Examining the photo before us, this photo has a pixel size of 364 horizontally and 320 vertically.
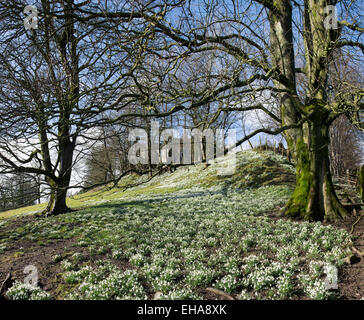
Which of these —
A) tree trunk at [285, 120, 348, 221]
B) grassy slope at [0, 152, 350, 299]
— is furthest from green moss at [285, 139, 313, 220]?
grassy slope at [0, 152, 350, 299]

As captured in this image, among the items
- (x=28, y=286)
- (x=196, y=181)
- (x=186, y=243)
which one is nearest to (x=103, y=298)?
(x=28, y=286)

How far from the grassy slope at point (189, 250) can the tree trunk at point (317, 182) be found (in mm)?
952

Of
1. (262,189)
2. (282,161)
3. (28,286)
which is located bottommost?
(28,286)

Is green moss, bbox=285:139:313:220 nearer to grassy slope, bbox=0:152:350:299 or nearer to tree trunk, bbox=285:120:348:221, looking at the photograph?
tree trunk, bbox=285:120:348:221

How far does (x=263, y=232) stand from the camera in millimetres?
9234

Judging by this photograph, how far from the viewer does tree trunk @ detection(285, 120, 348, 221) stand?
10172 millimetres

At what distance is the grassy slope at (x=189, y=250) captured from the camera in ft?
19.0

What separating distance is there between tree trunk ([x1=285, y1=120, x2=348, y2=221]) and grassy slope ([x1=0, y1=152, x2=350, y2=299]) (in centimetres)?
95

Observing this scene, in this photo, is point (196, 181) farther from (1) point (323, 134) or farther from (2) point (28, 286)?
(2) point (28, 286)

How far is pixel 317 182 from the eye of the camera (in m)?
10.2

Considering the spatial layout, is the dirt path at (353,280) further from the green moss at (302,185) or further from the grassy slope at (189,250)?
the green moss at (302,185)

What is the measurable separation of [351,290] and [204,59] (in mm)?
8097

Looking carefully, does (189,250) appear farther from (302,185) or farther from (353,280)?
(302,185)
